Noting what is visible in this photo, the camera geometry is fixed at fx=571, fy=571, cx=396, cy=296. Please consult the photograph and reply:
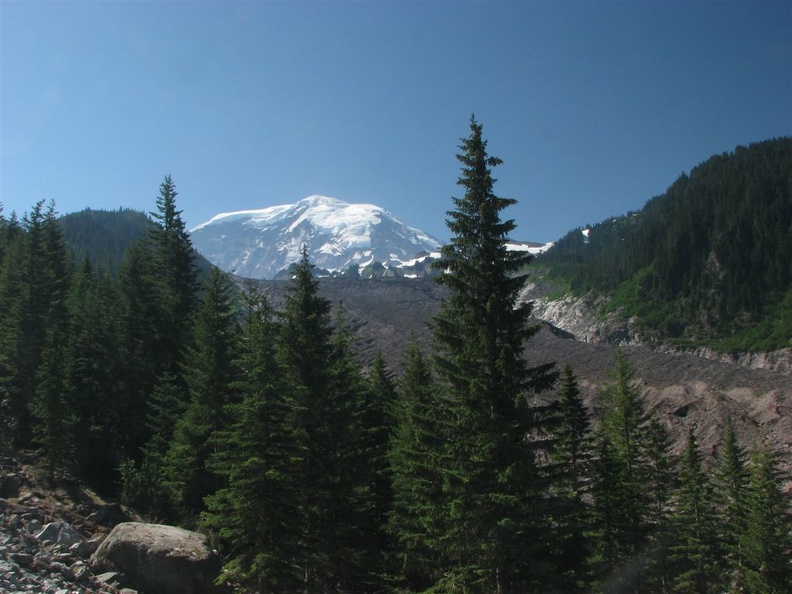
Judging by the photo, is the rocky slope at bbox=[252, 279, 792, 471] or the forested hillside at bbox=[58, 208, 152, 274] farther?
the forested hillside at bbox=[58, 208, 152, 274]

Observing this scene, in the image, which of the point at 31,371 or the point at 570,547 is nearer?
the point at 570,547

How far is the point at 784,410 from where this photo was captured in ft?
175

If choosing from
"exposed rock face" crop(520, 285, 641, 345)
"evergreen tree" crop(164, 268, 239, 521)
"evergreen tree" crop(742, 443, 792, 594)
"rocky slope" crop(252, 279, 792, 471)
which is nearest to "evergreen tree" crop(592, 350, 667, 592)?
"evergreen tree" crop(742, 443, 792, 594)

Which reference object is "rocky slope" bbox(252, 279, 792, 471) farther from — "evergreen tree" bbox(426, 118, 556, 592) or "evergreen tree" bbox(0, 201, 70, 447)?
"evergreen tree" bbox(0, 201, 70, 447)

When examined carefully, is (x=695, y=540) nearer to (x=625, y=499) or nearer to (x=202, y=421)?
(x=625, y=499)

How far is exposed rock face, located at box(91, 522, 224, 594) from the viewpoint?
703 inches

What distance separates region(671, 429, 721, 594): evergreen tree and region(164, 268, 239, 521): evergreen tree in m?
24.8

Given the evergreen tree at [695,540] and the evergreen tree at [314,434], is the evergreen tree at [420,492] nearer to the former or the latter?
the evergreen tree at [314,434]

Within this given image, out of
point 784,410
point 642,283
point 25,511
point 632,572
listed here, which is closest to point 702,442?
point 784,410

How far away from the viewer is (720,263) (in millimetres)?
105062

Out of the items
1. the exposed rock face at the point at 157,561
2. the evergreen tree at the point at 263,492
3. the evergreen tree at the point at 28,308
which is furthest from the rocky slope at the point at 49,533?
the evergreen tree at the point at 28,308

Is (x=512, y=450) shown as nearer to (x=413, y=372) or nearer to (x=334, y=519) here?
(x=334, y=519)

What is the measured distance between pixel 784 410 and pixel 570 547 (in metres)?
38.8

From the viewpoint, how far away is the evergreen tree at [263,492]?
1809 centimetres
